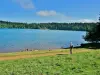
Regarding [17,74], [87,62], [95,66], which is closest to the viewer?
[17,74]

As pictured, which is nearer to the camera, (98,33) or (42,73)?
(42,73)

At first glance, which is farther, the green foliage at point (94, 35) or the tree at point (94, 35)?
the green foliage at point (94, 35)

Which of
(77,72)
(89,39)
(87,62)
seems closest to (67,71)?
(77,72)

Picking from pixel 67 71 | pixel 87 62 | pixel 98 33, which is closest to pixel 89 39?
pixel 98 33

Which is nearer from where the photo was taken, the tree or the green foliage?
the tree

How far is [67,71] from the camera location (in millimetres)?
20203

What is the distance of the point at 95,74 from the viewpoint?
19.0 m

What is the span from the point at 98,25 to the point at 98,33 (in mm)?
2052

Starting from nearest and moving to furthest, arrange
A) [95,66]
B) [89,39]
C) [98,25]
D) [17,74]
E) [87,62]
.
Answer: [17,74] < [95,66] < [87,62] < [98,25] < [89,39]

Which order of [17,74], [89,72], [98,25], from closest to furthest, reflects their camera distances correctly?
1. [17,74]
2. [89,72]
3. [98,25]

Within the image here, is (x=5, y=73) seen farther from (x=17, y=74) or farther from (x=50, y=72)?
(x=50, y=72)

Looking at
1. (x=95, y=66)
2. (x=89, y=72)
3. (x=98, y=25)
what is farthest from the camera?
(x=98, y=25)

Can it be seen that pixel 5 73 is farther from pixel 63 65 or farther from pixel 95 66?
pixel 95 66

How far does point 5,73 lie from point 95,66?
7375 millimetres
